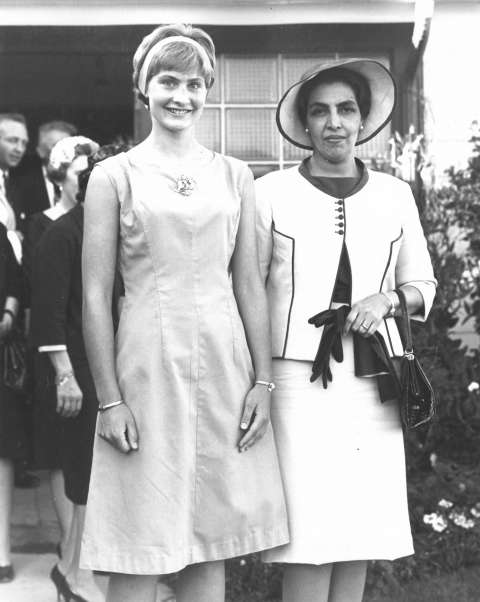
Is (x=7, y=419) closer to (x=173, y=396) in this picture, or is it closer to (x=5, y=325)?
(x=5, y=325)

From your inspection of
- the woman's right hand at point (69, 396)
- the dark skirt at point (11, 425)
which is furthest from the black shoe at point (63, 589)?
the woman's right hand at point (69, 396)

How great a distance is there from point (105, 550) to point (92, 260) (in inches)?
31.4

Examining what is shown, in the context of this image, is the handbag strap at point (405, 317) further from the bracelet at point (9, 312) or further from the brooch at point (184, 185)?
the bracelet at point (9, 312)

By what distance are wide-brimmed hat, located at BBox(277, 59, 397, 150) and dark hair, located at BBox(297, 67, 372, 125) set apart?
0.04 ft

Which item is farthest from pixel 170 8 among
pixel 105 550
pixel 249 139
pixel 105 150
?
pixel 105 550

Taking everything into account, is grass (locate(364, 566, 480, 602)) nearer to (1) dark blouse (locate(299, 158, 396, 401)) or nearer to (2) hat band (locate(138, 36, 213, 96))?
(1) dark blouse (locate(299, 158, 396, 401))

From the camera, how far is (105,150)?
13.2 feet

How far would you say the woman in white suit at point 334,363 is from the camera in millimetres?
3125

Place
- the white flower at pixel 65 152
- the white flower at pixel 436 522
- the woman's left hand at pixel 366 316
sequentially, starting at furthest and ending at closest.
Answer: the white flower at pixel 436 522
the white flower at pixel 65 152
the woman's left hand at pixel 366 316

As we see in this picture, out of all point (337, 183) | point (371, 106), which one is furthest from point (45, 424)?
point (371, 106)

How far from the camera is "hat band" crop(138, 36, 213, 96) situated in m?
2.97

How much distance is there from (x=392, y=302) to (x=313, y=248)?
289 millimetres

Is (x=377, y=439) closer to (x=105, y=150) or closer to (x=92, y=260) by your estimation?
(x=92, y=260)

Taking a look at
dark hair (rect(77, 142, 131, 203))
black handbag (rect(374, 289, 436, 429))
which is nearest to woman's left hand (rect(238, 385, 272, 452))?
black handbag (rect(374, 289, 436, 429))
